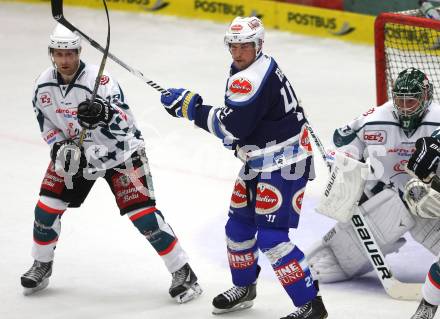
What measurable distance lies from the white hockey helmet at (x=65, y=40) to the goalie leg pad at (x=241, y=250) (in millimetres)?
1106

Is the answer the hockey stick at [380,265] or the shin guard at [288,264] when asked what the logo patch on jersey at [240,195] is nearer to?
the shin guard at [288,264]

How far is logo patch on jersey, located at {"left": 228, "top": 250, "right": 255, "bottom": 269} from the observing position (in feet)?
18.2

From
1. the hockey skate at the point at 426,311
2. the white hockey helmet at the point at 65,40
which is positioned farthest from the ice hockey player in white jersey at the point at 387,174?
the white hockey helmet at the point at 65,40

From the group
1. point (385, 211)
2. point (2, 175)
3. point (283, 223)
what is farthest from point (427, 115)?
point (2, 175)

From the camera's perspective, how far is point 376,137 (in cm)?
588

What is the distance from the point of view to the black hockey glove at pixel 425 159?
5000 millimetres

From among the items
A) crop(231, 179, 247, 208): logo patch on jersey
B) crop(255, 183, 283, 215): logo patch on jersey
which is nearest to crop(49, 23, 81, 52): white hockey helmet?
crop(231, 179, 247, 208): logo patch on jersey

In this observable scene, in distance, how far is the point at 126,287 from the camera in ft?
19.6

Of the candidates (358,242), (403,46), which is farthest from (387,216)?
(403,46)

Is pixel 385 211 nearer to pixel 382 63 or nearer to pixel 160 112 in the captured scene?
pixel 382 63

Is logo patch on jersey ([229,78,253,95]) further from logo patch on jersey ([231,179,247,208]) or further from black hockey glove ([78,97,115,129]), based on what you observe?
black hockey glove ([78,97,115,129])

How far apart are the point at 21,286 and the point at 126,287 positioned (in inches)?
20.9

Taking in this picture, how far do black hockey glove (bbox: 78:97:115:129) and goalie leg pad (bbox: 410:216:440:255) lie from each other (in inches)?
63.4

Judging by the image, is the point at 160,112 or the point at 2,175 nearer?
the point at 2,175
